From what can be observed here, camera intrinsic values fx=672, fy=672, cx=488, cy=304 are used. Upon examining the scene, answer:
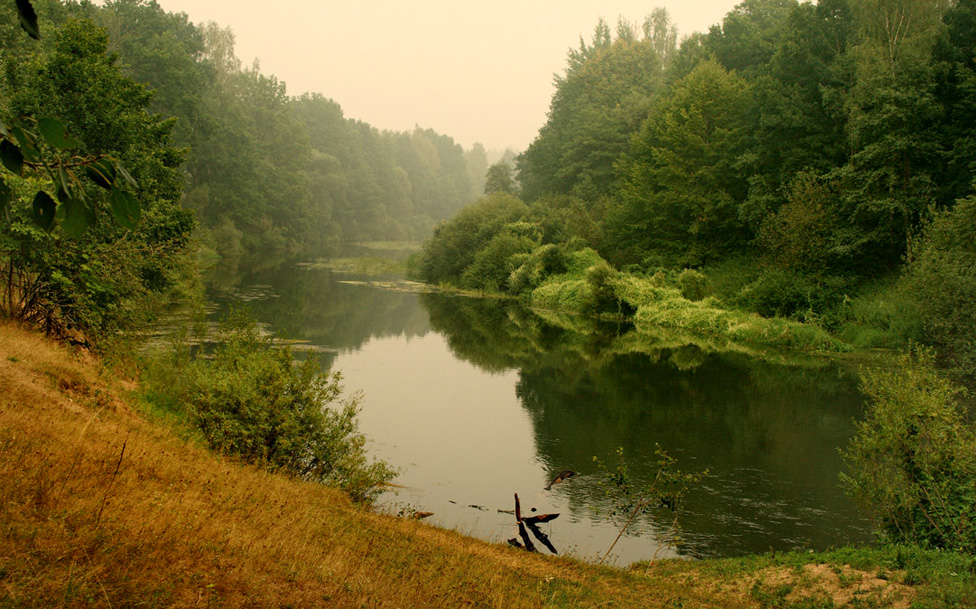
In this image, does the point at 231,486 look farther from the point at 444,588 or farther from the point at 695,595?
the point at 695,595

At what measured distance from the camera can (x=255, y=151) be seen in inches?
2660

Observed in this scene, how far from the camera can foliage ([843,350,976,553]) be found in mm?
7746

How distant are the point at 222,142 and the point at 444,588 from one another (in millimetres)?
62976

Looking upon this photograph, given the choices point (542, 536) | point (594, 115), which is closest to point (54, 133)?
point (542, 536)

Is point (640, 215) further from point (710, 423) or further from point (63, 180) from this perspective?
point (63, 180)

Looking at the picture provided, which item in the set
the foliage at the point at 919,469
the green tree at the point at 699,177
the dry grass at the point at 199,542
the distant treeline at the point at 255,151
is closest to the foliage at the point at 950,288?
the foliage at the point at 919,469

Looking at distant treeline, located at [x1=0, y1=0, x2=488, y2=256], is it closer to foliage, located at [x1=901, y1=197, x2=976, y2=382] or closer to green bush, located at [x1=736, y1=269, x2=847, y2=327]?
foliage, located at [x1=901, y1=197, x2=976, y2=382]

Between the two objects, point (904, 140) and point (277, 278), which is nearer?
point (904, 140)

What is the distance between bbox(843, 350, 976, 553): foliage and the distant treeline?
11.8 m

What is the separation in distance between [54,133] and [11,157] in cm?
14

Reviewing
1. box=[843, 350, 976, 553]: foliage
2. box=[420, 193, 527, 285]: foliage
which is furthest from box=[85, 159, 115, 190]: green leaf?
box=[420, 193, 527, 285]: foliage

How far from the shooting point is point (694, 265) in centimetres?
3994

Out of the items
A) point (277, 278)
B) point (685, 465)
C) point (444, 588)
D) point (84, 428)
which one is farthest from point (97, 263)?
point (277, 278)

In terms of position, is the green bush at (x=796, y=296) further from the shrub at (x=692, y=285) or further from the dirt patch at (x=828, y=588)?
the dirt patch at (x=828, y=588)
